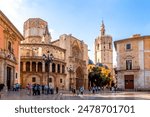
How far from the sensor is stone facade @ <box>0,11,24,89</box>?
24406mm

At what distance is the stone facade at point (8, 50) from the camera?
24.4m

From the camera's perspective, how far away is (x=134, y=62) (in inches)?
1390

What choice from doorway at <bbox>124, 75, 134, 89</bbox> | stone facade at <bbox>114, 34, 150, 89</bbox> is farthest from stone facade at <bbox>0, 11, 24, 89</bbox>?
doorway at <bbox>124, 75, 134, 89</bbox>

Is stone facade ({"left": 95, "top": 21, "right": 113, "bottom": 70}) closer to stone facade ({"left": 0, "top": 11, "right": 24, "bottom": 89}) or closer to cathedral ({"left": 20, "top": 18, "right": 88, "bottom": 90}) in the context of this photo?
cathedral ({"left": 20, "top": 18, "right": 88, "bottom": 90})

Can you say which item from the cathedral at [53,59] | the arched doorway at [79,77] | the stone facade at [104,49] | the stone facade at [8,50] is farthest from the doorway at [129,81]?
the stone facade at [104,49]

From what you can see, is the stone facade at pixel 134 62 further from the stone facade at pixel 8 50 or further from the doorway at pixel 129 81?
the stone facade at pixel 8 50

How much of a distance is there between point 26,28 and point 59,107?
51.4 m

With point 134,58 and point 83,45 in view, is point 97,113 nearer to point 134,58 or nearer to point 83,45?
point 134,58

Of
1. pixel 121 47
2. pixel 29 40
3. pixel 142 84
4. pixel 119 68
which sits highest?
pixel 29 40

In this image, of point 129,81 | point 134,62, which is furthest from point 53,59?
point 134,62

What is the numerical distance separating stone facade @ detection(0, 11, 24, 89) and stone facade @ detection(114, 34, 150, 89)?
15116 millimetres

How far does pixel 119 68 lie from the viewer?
120 feet

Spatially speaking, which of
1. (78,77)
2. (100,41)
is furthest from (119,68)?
(100,41)

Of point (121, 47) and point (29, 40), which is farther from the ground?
point (29, 40)
